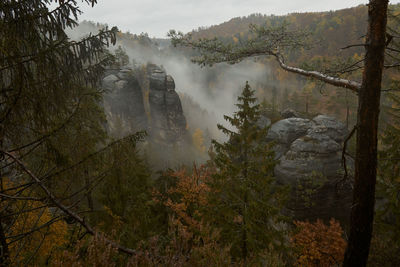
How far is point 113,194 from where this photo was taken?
1104 cm

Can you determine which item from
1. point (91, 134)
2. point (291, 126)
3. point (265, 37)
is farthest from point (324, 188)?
point (91, 134)

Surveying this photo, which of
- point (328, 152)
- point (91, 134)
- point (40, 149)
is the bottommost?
point (328, 152)

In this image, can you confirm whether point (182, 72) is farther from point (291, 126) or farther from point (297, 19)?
point (291, 126)

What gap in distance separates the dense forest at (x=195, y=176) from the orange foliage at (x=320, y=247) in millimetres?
97

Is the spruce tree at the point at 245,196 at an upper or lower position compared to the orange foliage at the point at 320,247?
upper

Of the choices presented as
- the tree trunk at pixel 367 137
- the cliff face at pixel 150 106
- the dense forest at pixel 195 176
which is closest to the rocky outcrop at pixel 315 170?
the dense forest at pixel 195 176

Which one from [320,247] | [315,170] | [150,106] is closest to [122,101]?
[150,106]

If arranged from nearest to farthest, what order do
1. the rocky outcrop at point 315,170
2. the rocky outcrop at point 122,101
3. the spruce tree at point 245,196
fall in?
the spruce tree at point 245,196 < the rocky outcrop at point 315,170 < the rocky outcrop at point 122,101

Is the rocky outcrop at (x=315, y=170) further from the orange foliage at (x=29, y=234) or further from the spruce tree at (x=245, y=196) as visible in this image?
the orange foliage at (x=29, y=234)

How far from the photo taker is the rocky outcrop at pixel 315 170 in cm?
1673

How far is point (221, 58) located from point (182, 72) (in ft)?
323

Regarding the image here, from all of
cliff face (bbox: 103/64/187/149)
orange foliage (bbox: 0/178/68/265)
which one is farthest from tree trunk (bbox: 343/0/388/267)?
→ cliff face (bbox: 103/64/187/149)

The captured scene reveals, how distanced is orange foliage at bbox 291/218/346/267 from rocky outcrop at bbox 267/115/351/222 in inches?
144

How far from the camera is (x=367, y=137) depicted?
10.3 feet
